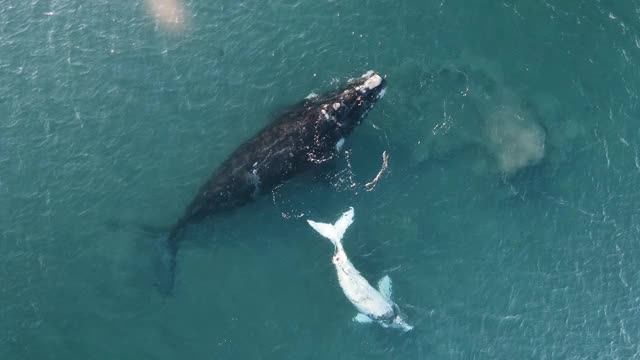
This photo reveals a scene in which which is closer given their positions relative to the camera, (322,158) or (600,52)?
(322,158)

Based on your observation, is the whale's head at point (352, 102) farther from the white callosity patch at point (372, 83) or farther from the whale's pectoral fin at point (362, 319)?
the whale's pectoral fin at point (362, 319)

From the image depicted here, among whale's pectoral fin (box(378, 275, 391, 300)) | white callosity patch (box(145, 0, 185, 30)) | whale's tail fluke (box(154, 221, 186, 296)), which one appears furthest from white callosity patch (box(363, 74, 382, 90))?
whale's tail fluke (box(154, 221, 186, 296))

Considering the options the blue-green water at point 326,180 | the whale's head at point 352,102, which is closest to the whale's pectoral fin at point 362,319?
the blue-green water at point 326,180

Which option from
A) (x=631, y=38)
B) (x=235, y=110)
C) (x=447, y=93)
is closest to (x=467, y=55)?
(x=447, y=93)

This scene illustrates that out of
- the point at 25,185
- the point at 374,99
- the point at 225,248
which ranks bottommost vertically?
the point at 225,248

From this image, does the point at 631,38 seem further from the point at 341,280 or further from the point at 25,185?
the point at 25,185

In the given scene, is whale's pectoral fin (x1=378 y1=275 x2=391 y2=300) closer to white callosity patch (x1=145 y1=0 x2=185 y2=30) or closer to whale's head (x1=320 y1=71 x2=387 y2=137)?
whale's head (x1=320 y1=71 x2=387 y2=137)
